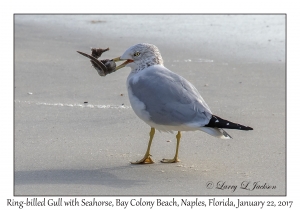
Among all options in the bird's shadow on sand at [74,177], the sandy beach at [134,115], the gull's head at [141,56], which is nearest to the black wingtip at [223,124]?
the sandy beach at [134,115]

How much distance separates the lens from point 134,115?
281 inches

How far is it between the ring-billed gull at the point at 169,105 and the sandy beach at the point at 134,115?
1.28ft

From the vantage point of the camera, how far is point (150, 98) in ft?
18.6

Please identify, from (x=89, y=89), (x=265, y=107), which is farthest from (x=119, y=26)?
(x=265, y=107)

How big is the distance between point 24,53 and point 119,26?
8.45ft

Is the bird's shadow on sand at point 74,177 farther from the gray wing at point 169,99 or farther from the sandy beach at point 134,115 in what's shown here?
the gray wing at point 169,99

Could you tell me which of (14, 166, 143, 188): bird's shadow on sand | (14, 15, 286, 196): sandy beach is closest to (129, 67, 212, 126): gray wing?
(14, 15, 286, 196): sandy beach

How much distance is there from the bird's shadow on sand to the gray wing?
24.4 inches

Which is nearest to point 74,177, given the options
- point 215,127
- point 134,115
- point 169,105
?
point 169,105

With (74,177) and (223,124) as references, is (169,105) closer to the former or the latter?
(223,124)

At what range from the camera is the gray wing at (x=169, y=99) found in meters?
5.54

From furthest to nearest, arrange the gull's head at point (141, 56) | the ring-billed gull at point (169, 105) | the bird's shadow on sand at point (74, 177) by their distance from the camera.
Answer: the gull's head at point (141, 56) → the ring-billed gull at point (169, 105) → the bird's shadow on sand at point (74, 177)
